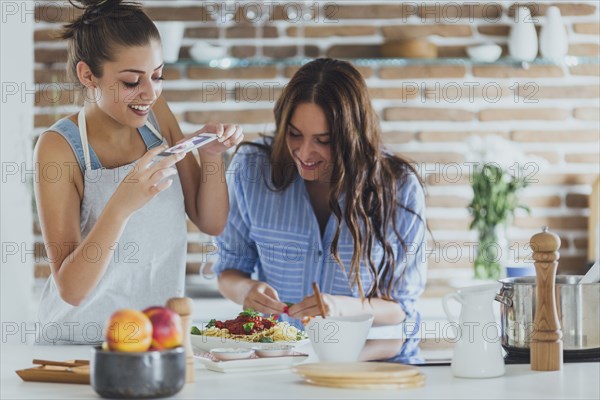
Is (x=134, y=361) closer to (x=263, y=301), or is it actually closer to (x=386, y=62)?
(x=263, y=301)

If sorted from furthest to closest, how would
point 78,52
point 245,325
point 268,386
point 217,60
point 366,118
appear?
point 217,60 → point 366,118 → point 78,52 → point 245,325 → point 268,386

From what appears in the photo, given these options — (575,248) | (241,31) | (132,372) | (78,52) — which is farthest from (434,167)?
(132,372)


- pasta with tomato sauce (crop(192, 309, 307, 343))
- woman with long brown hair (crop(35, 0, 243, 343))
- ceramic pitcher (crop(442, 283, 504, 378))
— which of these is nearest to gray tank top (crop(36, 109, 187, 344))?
woman with long brown hair (crop(35, 0, 243, 343))

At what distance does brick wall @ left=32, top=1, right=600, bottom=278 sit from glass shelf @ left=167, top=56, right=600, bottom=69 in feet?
0.09

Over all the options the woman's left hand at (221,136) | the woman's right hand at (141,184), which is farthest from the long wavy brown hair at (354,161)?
the woman's right hand at (141,184)

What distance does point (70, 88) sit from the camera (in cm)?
425

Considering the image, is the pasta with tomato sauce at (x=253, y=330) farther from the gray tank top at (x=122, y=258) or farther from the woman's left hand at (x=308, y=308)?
the gray tank top at (x=122, y=258)

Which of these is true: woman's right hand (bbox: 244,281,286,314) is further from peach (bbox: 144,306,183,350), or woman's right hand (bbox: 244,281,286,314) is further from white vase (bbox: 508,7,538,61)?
white vase (bbox: 508,7,538,61)

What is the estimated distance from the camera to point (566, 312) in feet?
6.56

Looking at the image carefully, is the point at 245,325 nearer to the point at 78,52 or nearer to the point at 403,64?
the point at 78,52

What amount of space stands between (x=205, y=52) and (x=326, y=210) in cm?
163

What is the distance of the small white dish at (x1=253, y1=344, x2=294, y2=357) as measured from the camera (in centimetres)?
193

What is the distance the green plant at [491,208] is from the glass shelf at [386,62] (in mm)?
496

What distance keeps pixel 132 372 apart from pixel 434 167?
9.51ft
